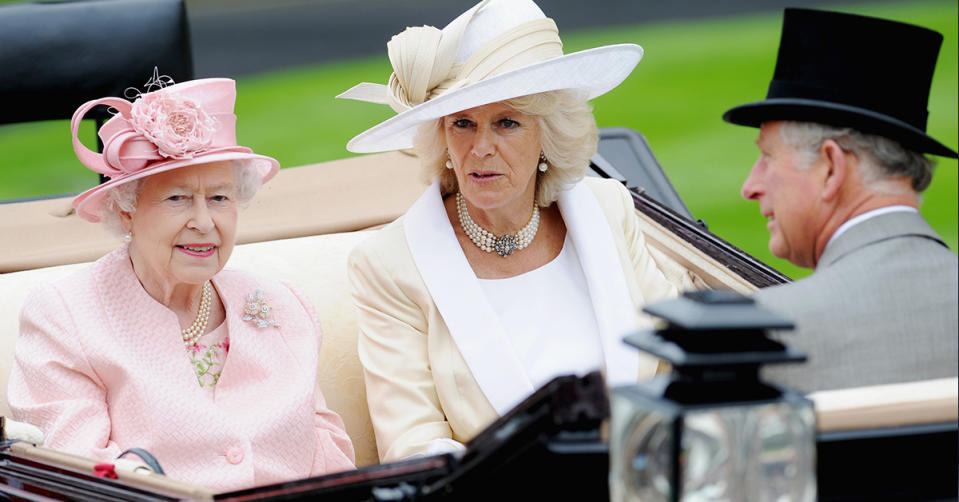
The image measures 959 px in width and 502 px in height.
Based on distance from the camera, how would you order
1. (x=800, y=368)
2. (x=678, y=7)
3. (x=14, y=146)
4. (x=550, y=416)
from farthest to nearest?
(x=678, y=7) → (x=14, y=146) → (x=800, y=368) → (x=550, y=416)

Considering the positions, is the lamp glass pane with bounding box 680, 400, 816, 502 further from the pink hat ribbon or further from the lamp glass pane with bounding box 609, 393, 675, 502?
the pink hat ribbon

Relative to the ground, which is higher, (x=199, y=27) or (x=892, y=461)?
(x=199, y=27)

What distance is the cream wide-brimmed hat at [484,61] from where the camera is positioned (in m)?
2.82

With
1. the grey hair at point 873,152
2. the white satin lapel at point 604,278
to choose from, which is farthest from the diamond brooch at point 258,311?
the grey hair at point 873,152

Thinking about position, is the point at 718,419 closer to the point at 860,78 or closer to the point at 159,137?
the point at 860,78

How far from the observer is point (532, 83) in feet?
9.25

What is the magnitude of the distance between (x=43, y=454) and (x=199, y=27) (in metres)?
13.4

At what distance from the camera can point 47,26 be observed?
423 centimetres

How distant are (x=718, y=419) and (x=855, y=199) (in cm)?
87

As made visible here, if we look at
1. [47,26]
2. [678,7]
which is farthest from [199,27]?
[47,26]

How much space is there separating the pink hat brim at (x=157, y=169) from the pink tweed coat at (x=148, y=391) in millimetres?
115

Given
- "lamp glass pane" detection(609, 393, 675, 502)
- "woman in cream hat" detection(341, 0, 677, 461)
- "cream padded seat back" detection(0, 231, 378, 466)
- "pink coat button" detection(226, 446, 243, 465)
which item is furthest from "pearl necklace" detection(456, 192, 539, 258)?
"lamp glass pane" detection(609, 393, 675, 502)

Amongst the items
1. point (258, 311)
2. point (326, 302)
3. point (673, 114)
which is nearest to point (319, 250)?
point (326, 302)

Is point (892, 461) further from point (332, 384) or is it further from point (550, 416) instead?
point (332, 384)
